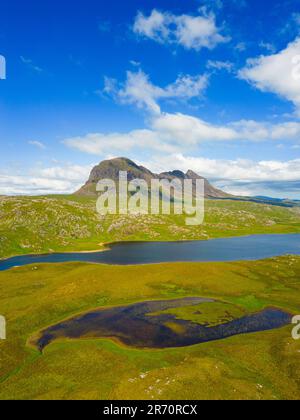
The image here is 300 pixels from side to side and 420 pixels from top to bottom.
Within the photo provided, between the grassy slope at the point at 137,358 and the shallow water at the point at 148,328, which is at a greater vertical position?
the grassy slope at the point at 137,358

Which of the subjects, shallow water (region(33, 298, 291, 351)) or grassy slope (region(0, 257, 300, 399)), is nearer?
grassy slope (region(0, 257, 300, 399))

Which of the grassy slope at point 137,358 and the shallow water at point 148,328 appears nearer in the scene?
the grassy slope at point 137,358

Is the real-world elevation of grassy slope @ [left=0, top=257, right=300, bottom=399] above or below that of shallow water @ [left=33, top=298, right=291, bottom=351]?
above

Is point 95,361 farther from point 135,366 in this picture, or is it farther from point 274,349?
point 274,349
